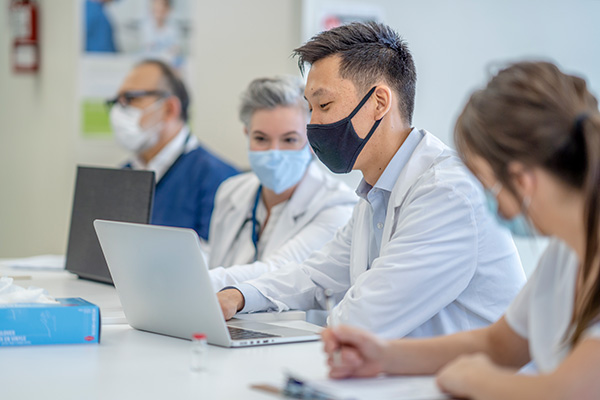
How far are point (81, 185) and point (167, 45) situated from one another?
1.26 meters

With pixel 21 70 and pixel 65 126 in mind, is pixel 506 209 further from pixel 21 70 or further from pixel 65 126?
pixel 21 70

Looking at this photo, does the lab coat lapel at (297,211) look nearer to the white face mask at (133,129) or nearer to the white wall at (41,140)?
the white face mask at (133,129)

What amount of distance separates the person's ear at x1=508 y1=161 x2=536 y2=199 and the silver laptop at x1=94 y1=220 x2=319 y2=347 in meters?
0.63

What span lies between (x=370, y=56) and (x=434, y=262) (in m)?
0.59

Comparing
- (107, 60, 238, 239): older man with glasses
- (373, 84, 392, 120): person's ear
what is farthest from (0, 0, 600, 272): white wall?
(373, 84, 392, 120): person's ear

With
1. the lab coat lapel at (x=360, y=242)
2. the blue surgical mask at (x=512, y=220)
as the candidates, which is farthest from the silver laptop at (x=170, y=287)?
the blue surgical mask at (x=512, y=220)

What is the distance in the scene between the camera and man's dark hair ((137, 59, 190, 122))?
357 centimetres

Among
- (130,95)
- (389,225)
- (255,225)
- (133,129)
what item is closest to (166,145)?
(133,129)

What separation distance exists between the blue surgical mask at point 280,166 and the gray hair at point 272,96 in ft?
0.48

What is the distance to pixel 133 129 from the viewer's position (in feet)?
11.9

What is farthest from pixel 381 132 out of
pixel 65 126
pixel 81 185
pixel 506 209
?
pixel 65 126

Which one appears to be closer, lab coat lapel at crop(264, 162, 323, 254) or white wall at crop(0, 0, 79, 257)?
lab coat lapel at crop(264, 162, 323, 254)

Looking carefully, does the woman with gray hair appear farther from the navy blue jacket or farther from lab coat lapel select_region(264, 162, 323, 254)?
the navy blue jacket

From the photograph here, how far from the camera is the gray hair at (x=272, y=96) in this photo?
265 centimetres
